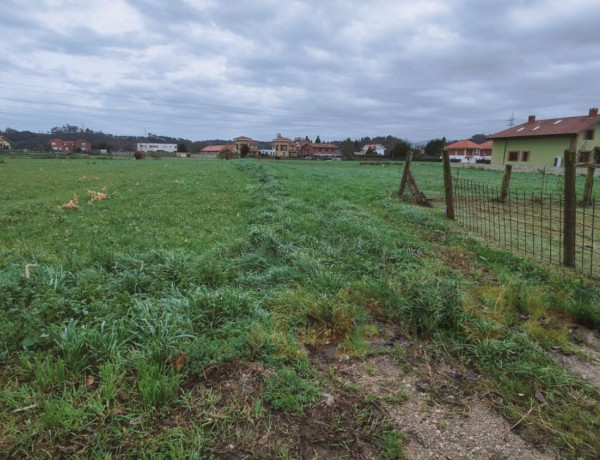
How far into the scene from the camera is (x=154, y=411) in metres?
2.27

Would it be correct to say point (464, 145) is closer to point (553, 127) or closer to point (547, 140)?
point (553, 127)

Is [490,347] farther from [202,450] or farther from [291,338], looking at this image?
[202,450]

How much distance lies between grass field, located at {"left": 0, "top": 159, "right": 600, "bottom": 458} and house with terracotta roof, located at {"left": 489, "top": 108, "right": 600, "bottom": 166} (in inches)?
1711

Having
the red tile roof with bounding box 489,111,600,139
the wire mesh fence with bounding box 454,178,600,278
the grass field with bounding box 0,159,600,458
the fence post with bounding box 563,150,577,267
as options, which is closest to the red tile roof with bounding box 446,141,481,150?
the red tile roof with bounding box 489,111,600,139

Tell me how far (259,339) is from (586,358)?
9.53ft

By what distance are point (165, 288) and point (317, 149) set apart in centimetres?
13167

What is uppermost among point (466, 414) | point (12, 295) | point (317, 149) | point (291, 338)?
point (317, 149)

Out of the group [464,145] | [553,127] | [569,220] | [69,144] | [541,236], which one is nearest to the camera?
[569,220]

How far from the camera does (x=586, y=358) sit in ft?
9.93

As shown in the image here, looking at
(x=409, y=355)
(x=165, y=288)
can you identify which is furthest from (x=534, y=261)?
(x=165, y=288)

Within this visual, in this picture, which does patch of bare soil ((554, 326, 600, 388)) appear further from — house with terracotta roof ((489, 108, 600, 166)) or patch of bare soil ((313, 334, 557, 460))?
house with terracotta roof ((489, 108, 600, 166))

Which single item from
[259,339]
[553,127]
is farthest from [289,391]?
[553,127]

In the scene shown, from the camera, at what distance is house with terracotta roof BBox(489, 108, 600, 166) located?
130 ft

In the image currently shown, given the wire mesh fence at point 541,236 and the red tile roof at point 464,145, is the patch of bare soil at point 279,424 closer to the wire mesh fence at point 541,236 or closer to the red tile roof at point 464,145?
the wire mesh fence at point 541,236
